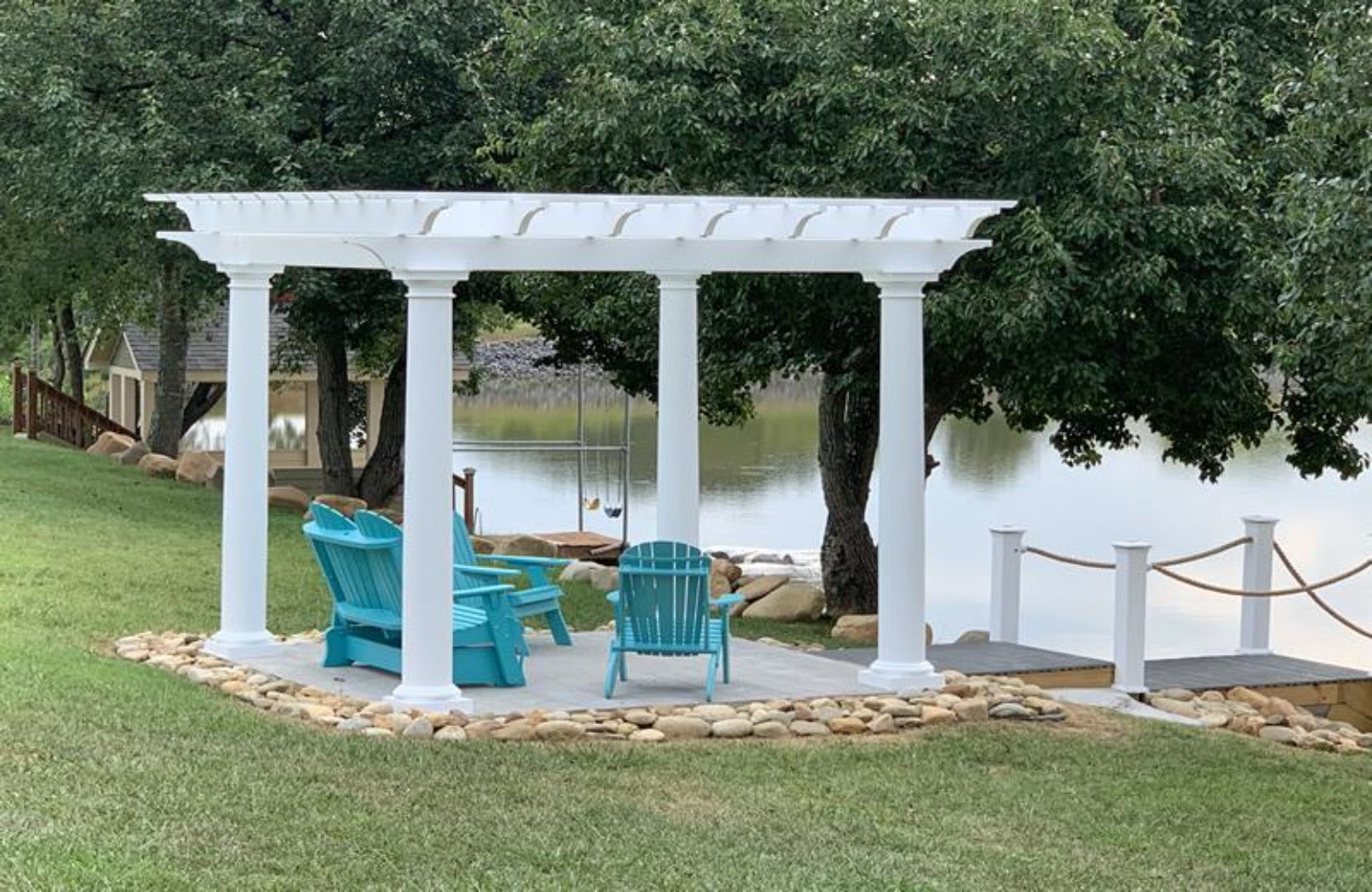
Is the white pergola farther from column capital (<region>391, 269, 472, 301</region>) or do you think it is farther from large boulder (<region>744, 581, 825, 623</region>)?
large boulder (<region>744, 581, 825, 623</region>)

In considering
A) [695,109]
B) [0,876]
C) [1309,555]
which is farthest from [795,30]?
[1309,555]

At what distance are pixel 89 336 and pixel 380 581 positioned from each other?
131ft

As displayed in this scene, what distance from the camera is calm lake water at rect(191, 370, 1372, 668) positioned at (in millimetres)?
27625

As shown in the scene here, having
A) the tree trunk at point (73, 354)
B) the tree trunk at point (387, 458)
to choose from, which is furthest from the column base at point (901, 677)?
the tree trunk at point (73, 354)

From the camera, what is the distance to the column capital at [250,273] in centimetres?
1216

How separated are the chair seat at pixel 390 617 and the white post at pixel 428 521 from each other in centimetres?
52

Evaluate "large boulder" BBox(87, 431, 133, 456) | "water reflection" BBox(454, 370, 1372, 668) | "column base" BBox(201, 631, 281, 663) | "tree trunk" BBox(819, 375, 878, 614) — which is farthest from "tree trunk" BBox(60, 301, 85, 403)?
"column base" BBox(201, 631, 281, 663)

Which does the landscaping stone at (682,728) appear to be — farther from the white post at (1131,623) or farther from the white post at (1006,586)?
the white post at (1006,586)

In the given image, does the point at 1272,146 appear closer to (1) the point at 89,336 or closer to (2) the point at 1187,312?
(2) the point at 1187,312

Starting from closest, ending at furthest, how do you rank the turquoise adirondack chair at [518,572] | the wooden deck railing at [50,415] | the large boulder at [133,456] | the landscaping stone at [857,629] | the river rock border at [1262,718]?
the river rock border at [1262,718], the turquoise adirondack chair at [518,572], the landscaping stone at [857,629], the large boulder at [133,456], the wooden deck railing at [50,415]

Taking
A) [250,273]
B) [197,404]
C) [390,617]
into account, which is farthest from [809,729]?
[197,404]

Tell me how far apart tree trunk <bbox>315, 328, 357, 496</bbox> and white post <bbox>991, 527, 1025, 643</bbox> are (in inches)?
493

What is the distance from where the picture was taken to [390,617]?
37.0 ft

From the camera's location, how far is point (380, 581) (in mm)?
11398
